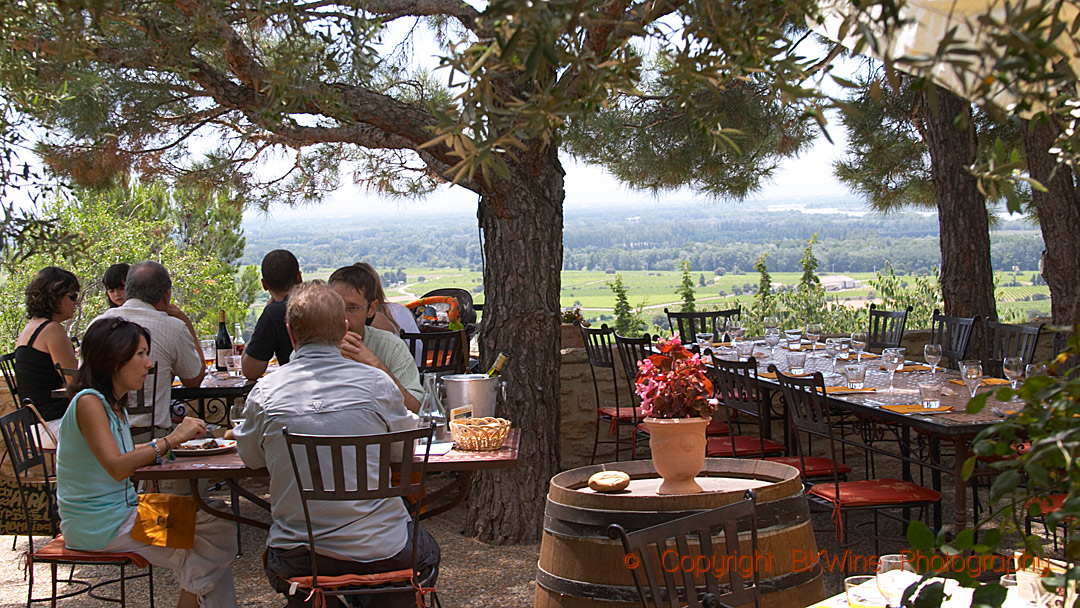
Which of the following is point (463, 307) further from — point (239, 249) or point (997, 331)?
point (239, 249)

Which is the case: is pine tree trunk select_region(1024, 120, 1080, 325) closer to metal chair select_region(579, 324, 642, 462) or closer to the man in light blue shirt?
metal chair select_region(579, 324, 642, 462)

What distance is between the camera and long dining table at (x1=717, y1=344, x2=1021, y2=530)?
3492mm

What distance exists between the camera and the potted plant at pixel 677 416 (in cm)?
264

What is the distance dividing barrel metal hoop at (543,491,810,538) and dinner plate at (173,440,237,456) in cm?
131

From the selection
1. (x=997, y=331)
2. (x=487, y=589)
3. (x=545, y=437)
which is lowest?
(x=487, y=589)

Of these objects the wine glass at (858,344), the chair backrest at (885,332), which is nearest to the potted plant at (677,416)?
the wine glass at (858,344)

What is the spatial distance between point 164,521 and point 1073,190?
5432 millimetres

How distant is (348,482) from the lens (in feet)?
8.98

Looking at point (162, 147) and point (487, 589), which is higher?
point (162, 147)

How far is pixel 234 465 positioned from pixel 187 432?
32 centimetres

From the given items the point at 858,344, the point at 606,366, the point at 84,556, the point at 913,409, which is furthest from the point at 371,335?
the point at 858,344

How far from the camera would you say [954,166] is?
627 cm

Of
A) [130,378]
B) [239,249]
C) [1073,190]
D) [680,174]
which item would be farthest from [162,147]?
[239,249]

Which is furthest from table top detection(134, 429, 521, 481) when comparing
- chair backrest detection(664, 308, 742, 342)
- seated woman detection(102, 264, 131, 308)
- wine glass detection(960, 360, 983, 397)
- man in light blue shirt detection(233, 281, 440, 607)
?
chair backrest detection(664, 308, 742, 342)
